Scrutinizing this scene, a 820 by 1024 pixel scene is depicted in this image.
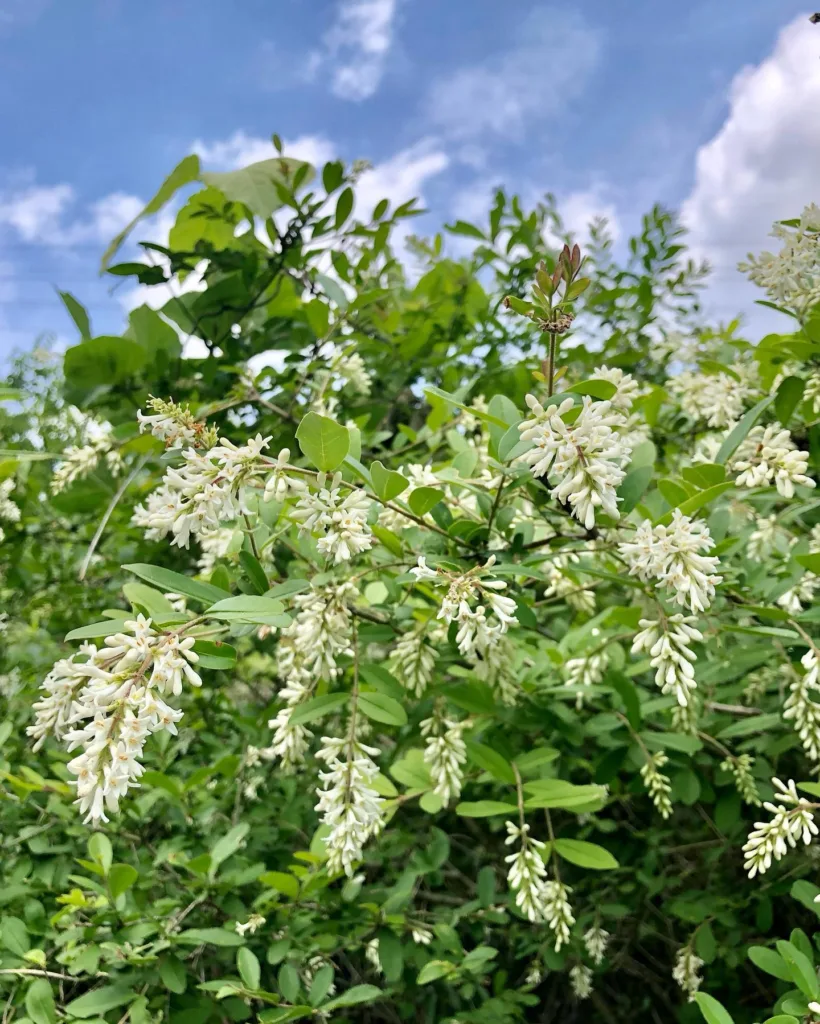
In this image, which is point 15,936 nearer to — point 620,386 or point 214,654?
point 214,654

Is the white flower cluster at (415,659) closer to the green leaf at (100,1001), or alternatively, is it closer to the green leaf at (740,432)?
the green leaf at (740,432)

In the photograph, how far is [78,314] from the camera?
7.02ft

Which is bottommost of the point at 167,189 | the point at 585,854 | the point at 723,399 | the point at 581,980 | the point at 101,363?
the point at 581,980

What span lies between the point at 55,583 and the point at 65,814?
1.39m

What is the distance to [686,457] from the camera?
2578mm

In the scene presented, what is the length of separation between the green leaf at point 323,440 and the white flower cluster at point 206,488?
0.28ft

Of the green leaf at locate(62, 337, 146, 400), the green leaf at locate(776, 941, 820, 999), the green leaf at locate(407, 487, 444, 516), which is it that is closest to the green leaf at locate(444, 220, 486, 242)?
the green leaf at locate(62, 337, 146, 400)

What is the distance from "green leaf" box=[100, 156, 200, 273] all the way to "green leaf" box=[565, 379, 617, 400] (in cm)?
146

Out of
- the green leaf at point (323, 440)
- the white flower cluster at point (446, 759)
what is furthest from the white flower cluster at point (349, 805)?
the green leaf at point (323, 440)

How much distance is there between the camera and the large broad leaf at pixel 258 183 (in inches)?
86.4

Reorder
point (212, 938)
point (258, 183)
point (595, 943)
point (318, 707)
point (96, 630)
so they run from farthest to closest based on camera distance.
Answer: point (258, 183)
point (595, 943)
point (212, 938)
point (318, 707)
point (96, 630)

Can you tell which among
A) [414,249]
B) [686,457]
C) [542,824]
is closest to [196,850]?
[542,824]

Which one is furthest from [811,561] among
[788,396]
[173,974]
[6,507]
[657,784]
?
[6,507]

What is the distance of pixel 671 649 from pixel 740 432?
1.51 ft
